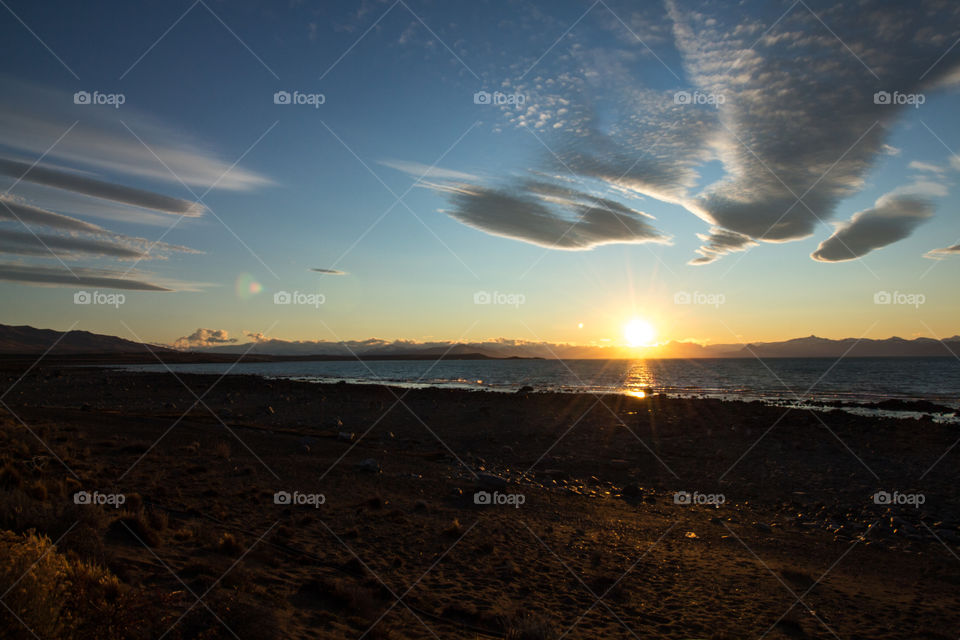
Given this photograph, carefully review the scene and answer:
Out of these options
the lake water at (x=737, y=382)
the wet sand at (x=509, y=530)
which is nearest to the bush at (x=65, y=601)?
the wet sand at (x=509, y=530)

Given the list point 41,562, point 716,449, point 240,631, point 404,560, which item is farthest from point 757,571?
point 716,449

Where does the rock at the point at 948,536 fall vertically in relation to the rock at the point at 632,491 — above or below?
below

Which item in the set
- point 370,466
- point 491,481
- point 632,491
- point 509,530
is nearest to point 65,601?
point 509,530

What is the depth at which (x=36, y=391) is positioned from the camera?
131 ft

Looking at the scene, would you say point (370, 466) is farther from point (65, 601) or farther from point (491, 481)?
point (65, 601)

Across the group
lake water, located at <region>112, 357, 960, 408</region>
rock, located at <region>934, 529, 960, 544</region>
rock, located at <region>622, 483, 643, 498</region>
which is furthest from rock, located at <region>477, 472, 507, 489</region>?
lake water, located at <region>112, 357, 960, 408</region>

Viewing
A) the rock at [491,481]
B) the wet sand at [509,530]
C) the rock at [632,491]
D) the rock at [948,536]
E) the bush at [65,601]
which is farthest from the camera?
the rock at [632,491]

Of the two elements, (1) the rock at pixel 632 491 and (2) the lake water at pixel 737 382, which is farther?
(2) the lake water at pixel 737 382

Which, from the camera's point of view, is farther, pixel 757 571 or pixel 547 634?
pixel 757 571

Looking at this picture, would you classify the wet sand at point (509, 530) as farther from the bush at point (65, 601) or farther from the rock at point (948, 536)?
the bush at point (65, 601)

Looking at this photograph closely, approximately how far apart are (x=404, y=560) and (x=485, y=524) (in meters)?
2.62

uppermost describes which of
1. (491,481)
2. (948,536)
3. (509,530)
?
(491,481)

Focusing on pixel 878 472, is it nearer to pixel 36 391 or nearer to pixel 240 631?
pixel 240 631

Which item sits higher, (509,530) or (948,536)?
(509,530)
